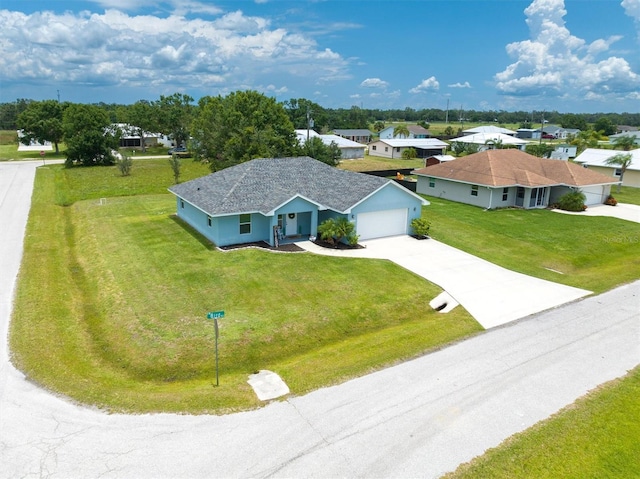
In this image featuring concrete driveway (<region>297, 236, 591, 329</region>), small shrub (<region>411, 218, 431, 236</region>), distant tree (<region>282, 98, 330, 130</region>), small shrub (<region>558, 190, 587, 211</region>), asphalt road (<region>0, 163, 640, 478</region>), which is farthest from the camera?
distant tree (<region>282, 98, 330, 130</region>)

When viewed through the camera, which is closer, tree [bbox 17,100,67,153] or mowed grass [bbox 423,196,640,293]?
mowed grass [bbox 423,196,640,293]

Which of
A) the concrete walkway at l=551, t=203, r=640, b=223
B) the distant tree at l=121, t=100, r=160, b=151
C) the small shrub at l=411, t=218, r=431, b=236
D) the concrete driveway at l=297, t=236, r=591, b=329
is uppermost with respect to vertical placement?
the distant tree at l=121, t=100, r=160, b=151

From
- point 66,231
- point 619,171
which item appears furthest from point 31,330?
point 619,171

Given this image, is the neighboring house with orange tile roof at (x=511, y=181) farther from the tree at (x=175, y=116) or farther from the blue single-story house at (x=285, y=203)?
the tree at (x=175, y=116)

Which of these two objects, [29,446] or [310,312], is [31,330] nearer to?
[29,446]

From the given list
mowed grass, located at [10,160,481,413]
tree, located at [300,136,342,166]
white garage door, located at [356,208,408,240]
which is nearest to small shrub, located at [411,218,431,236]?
white garage door, located at [356,208,408,240]

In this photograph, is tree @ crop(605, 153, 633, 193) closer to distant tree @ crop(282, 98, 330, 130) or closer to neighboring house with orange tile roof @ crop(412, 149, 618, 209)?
neighboring house with orange tile roof @ crop(412, 149, 618, 209)
